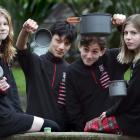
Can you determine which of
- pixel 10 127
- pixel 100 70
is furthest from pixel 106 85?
pixel 10 127

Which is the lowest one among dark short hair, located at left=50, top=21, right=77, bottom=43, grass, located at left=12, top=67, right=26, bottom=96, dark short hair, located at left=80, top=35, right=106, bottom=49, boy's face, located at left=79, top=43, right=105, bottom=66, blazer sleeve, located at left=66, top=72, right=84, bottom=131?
grass, located at left=12, top=67, right=26, bottom=96

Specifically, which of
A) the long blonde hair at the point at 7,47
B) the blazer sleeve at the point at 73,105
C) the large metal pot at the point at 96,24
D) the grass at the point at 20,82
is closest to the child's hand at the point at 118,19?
the large metal pot at the point at 96,24

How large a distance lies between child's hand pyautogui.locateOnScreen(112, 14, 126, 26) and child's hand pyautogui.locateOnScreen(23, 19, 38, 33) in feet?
2.33

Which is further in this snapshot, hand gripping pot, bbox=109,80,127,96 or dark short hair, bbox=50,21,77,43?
dark short hair, bbox=50,21,77,43

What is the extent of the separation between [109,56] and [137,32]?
58 centimetres

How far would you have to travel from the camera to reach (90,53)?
5.03 metres

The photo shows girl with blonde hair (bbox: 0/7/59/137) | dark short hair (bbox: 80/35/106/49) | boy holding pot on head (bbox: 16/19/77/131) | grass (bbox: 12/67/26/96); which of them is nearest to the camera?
girl with blonde hair (bbox: 0/7/59/137)

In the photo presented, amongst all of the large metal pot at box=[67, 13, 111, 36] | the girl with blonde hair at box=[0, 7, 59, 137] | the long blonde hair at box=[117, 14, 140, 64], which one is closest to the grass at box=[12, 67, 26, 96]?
the girl with blonde hair at box=[0, 7, 59, 137]

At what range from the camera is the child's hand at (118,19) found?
4.97 metres

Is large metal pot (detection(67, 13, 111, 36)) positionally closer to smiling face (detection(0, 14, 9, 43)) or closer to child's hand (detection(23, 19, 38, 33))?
child's hand (detection(23, 19, 38, 33))

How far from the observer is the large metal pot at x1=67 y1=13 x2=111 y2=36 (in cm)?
486

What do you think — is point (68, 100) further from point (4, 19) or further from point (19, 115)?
point (4, 19)

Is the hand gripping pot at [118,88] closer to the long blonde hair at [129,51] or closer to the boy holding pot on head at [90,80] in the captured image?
the long blonde hair at [129,51]

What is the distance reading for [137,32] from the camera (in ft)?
15.2
